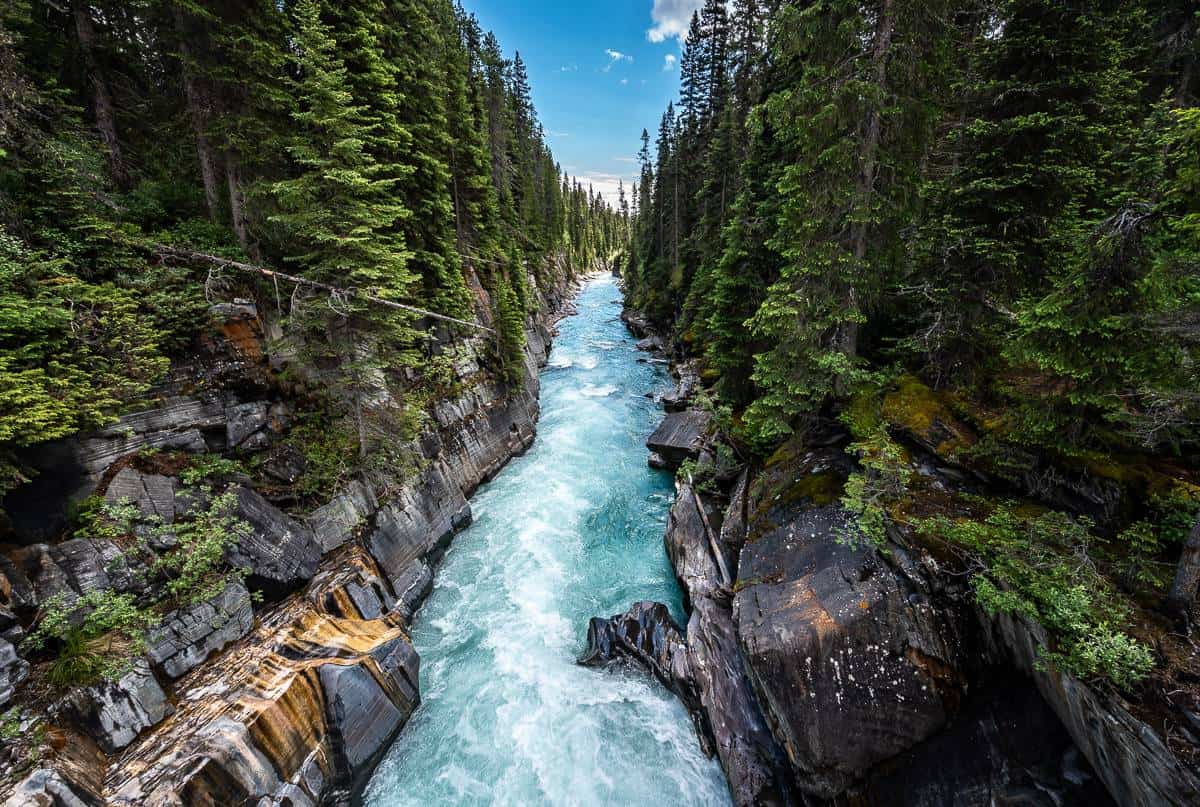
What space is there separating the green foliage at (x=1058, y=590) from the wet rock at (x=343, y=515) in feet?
38.5

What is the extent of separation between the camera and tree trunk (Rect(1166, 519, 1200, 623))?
4.36 meters

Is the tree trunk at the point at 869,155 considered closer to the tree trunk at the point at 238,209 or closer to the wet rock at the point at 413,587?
the wet rock at the point at 413,587

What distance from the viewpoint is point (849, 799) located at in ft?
19.2

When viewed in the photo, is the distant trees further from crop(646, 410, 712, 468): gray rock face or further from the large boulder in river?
crop(646, 410, 712, 468): gray rock face

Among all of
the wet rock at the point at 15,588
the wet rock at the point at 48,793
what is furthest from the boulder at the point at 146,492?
the wet rock at the point at 48,793

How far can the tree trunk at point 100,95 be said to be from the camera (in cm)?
911

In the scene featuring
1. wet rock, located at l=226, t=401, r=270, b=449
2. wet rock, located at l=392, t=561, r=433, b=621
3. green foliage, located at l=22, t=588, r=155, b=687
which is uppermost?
wet rock, located at l=226, t=401, r=270, b=449

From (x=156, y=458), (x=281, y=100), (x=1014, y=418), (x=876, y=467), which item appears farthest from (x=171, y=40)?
(x=1014, y=418)

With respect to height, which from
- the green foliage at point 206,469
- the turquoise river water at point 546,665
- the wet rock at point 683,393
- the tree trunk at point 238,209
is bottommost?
the turquoise river water at point 546,665

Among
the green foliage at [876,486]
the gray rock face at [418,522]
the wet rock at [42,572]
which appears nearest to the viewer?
the wet rock at [42,572]

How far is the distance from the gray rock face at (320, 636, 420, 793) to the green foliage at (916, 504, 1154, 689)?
31.9 feet

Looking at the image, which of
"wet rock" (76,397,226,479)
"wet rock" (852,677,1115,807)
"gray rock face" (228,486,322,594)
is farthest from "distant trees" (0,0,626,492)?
"wet rock" (852,677,1115,807)

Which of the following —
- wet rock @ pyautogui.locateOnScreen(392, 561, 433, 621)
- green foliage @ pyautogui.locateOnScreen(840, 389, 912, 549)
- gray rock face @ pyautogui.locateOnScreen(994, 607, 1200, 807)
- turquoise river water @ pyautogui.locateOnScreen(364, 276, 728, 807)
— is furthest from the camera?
wet rock @ pyautogui.locateOnScreen(392, 561, 433, 621)

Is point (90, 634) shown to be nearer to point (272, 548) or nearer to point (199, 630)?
point (199, 630)
